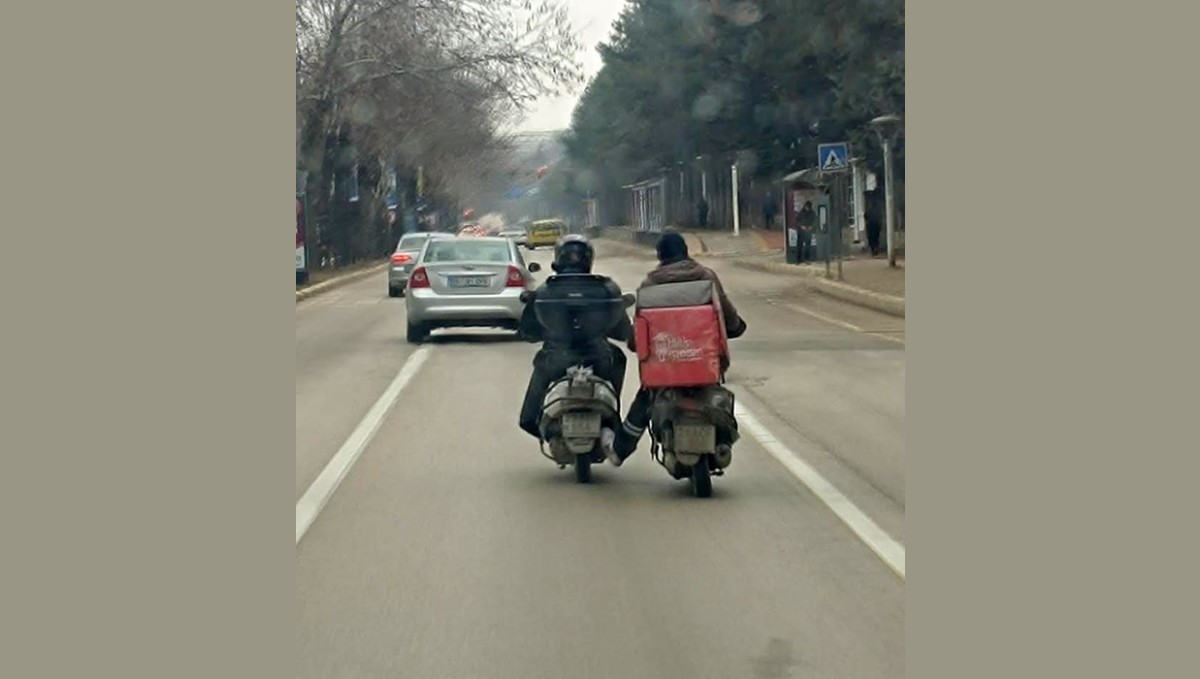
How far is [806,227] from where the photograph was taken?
47750mm

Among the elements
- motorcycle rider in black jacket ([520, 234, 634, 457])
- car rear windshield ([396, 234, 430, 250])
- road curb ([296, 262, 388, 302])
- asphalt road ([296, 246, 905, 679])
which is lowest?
asphalt road ([296, 246, 905, 679])

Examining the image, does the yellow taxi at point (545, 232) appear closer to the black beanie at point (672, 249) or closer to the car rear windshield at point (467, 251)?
→ the car rear windshield at point (467, 251)

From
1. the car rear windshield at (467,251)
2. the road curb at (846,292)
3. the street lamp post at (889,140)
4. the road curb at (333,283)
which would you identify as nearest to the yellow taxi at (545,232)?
the road curb at (333,283)

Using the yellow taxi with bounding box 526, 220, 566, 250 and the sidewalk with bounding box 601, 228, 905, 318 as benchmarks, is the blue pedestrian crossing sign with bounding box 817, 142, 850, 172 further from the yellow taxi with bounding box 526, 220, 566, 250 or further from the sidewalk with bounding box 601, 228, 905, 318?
the yellow taxi with bounding box 526, 220, 566, 250

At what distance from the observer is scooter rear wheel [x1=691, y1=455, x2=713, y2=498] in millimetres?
11297

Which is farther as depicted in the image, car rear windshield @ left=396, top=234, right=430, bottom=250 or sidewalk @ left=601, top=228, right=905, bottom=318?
car rear windshield @ left=396, top=234, right=430, bottom=250

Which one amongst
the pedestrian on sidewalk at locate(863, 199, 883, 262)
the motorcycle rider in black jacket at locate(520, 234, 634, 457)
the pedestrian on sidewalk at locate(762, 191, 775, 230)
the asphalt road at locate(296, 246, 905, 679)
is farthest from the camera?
the pedestrian on sidewalk at locate(762, 191, 775, 230)

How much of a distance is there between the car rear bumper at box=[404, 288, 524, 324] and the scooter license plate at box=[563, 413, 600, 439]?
542 inches

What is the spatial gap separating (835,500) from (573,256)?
2.35 metres

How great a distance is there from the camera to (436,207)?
419 feet

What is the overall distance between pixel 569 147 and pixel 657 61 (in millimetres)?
71009

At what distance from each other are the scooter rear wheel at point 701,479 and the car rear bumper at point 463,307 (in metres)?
14.1

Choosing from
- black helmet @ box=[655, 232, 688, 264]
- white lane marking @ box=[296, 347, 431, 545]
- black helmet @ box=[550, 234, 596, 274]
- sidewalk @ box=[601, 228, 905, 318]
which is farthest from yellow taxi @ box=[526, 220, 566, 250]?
black helmet @ box=[655, 232, 688, 264]

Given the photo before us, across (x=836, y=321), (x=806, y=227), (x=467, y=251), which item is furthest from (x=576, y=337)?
(x=806, y=227)
